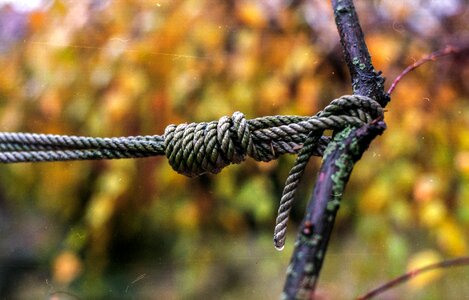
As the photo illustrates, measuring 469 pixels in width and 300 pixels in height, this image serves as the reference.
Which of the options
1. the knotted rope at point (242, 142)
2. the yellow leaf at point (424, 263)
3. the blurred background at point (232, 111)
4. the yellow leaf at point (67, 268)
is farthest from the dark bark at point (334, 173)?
the yellow leaf at point (67, 268)

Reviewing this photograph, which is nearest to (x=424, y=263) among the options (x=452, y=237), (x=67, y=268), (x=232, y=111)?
(x=452, y=237)

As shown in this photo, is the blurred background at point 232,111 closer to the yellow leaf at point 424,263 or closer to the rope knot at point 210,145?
the yellow leaf at point 424,263

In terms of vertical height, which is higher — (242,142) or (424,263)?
(242,142)

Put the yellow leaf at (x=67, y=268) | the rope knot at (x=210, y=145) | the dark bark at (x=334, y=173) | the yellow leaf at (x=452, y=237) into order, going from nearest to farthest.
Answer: the dark bark at (x=334, y=173) → the rope knot at (x=210, y=145) → the yellow leaf at (x=452, y=237) → the yellow leaf at (x=67, y=268)

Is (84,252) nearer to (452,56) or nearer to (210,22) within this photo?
(210,22)

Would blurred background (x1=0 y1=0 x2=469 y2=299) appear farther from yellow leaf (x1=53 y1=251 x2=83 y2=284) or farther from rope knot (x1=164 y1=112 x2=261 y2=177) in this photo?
rope knot (x1=164 y1=112 x2=261 y2=177)

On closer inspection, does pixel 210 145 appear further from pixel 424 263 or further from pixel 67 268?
pixel 67 268
